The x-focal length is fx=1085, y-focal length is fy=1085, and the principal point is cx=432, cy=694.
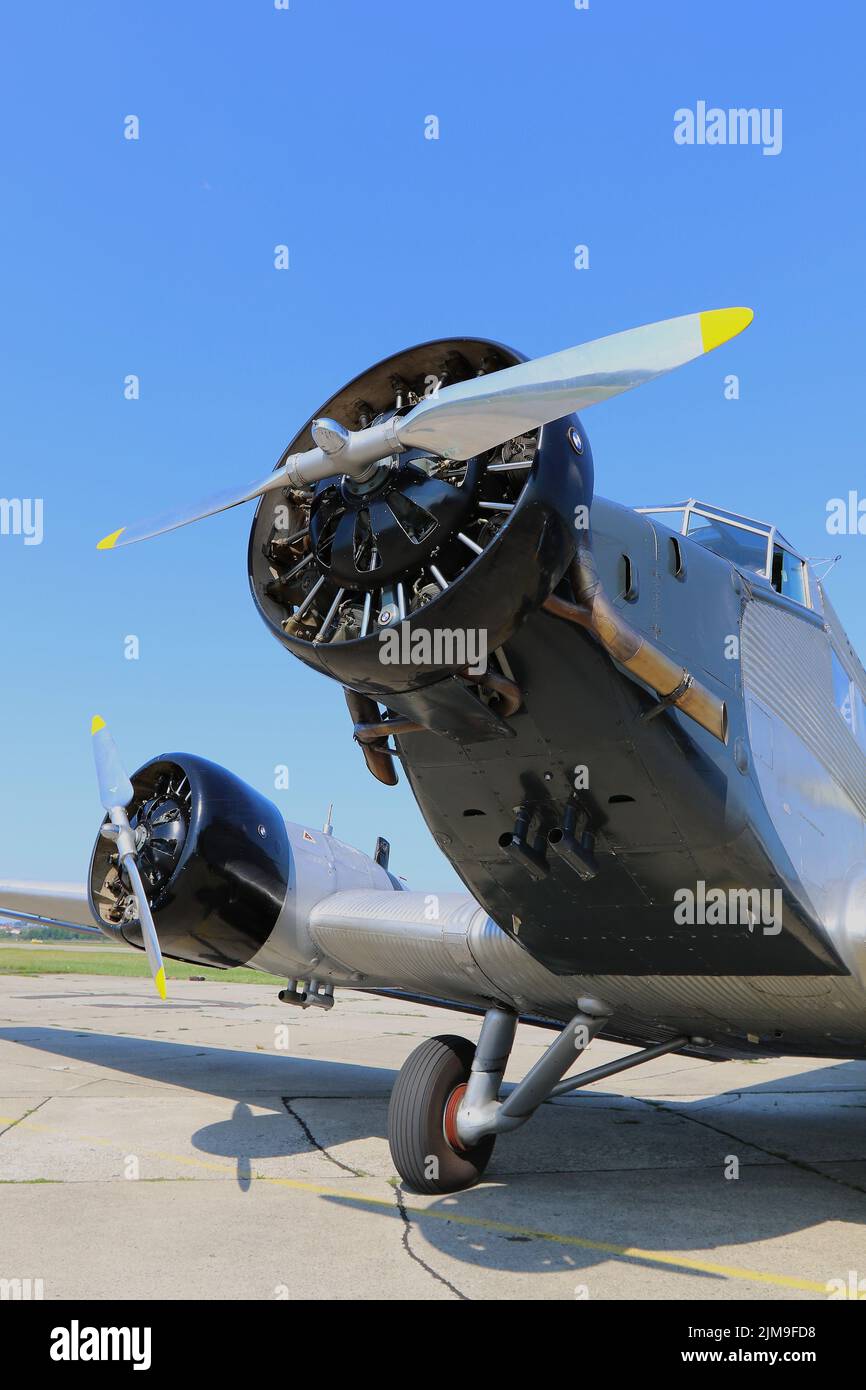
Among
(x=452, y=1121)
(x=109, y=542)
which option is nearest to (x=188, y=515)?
(x=109, y=542)

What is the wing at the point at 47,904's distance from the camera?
12.5 meters

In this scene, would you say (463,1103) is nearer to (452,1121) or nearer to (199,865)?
(452,1121)

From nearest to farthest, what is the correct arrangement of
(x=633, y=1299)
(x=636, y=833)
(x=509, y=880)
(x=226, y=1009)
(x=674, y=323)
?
(x=674, y=323)
(x=633, y=1299)
(x=636, y=833)
(x=509, y=880)
(x=226, y=1009)

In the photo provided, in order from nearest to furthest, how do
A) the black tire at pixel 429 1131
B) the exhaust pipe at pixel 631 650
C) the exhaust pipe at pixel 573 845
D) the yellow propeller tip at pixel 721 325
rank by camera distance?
the yellow propeller tip at pixel 721 325 < the exhaust pipe at pixel 631 650 < the exhaust pipe at pixel 573 845 < the black tire at pixel 429 1131

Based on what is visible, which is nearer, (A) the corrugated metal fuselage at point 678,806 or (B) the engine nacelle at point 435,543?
(B) the engine nacelle at point 435,543

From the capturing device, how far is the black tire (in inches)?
291

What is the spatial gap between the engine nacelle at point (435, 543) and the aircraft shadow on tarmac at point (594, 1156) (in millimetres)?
3302

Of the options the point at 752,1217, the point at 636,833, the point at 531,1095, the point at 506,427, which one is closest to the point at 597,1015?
the point at 531,1095

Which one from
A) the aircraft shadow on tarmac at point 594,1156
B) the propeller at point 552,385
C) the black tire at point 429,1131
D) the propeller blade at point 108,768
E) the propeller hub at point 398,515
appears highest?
the propeller at point 552,385

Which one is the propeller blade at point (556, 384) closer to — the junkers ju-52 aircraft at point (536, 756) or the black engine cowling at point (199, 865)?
the junkers ju-52 aircraft at point (536, 756)

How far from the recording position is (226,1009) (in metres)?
26.2

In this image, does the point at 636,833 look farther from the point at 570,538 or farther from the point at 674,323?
the point at 674,323

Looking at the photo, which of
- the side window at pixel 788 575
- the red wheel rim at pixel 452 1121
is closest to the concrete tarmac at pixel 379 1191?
the red wheel rim at pixel 452 1121
